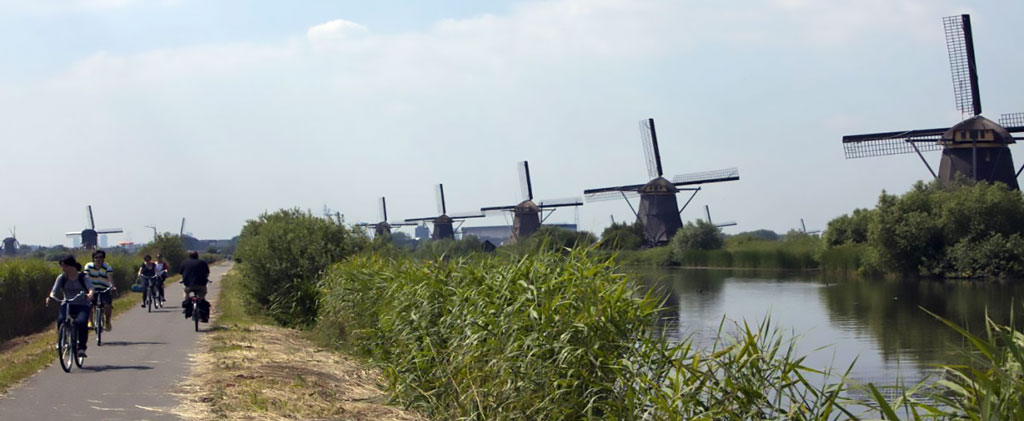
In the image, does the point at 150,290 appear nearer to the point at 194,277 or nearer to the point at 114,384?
the point at 194,277

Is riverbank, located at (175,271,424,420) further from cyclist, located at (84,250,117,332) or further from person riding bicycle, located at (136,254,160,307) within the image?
person riding bicycle, located at (136,254,160,307)

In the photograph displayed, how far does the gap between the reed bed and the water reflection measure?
82 centimetres

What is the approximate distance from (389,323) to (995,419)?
9.70 meters

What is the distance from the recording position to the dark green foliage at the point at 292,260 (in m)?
24.4

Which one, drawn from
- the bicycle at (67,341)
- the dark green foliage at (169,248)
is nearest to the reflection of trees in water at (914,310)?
the bicycle at (67,341)

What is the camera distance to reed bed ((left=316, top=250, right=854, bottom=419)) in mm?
7746

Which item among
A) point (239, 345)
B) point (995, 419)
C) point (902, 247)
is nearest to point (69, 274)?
point (239, 345)

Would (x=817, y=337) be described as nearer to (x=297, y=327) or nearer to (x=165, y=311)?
(x=297, y=327)

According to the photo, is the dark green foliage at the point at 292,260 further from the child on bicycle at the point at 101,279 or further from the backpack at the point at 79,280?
the backpack at the point at 79,280

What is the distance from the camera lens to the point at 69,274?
44.6 ft

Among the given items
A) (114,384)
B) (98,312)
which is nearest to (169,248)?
(98,312)

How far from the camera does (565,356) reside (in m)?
9.11

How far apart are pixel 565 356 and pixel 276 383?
4676 mm

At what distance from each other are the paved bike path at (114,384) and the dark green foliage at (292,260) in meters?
5.72
